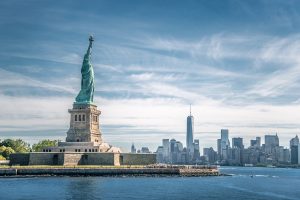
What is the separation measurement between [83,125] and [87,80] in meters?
14.5

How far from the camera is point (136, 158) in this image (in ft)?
474

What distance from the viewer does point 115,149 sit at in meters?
150

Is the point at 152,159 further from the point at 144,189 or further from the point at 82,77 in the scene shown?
the point at 144,189

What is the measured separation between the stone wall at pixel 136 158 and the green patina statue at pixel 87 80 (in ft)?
66.1

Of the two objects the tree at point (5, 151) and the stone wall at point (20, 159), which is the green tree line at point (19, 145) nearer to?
the tree at point (5, 151)

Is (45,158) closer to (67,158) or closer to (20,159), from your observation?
(67,158)

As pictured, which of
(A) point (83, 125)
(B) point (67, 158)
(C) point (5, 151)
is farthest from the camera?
(C) point (5, 151)

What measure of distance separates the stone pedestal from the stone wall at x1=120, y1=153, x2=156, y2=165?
8660mm

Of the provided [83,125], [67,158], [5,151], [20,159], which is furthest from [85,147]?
[5,151]

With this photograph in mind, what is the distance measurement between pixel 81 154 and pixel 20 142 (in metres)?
63.7

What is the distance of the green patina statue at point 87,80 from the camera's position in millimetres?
149750

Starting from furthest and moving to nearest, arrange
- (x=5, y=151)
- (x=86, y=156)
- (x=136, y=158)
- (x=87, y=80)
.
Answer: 1. (x=5, y=151)
2. (x=87, y=80)
3. (x=136, y=158)
4. (x=86, y=156)

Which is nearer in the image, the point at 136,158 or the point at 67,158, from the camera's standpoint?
the point at 67,158

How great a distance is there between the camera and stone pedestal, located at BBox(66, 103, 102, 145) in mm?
144250
